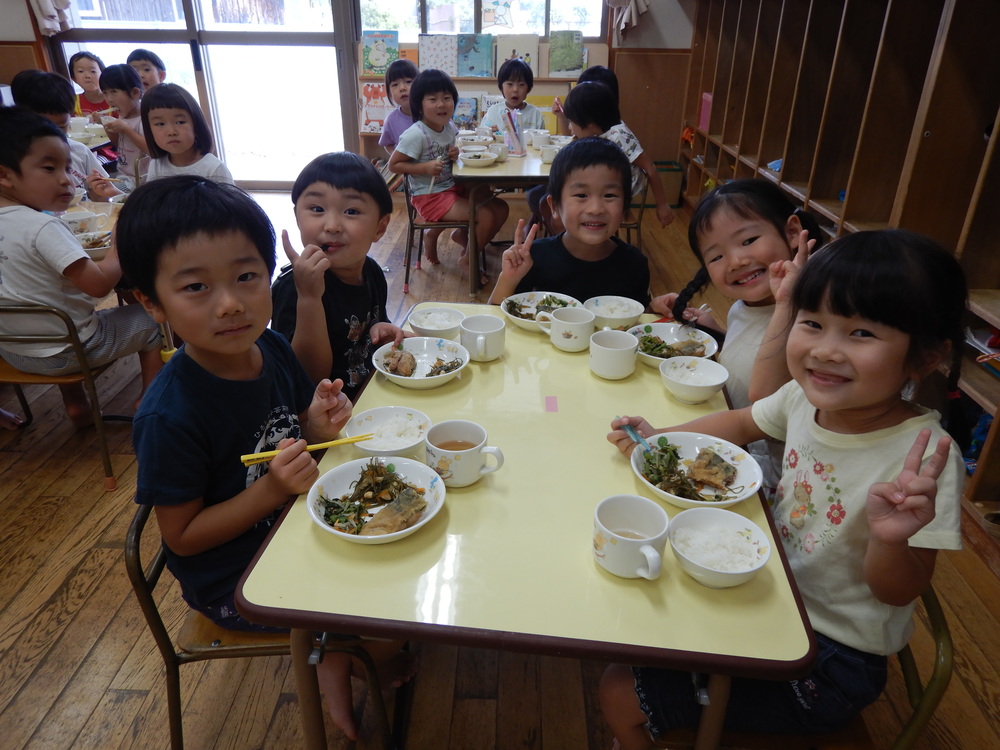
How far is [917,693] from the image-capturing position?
3.30ft

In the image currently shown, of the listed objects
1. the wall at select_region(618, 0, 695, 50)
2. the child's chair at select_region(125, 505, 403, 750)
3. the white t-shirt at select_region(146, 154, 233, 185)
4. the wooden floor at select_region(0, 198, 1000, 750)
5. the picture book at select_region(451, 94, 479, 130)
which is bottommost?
the wooden floor at select_region(0, 198, 1000, 750)

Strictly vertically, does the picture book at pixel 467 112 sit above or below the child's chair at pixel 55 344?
above

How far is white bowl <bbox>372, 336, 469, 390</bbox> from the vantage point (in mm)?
1416

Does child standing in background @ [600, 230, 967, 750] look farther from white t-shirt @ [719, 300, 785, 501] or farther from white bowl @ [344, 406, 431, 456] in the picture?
white bowl @ [344, 406, 431, 456]

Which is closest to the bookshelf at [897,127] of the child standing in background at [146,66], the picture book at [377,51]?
the picture book at [377,51]

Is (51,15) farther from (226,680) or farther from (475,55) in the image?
(226,680)

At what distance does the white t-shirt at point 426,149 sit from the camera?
4.08 m

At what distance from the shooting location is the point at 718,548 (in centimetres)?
96

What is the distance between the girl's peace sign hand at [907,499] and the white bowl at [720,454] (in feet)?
0.69

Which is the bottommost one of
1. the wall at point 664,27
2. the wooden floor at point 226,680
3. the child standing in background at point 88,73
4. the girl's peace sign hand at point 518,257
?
the wooden floor at point 226,680

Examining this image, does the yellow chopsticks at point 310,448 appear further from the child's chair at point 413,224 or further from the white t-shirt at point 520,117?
the white t-shirt at point 520,117

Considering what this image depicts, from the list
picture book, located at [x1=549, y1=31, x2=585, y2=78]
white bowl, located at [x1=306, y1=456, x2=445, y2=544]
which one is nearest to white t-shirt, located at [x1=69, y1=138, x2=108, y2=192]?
white bowl, located at [x1=306, y1=456, x2=445, y2=544]

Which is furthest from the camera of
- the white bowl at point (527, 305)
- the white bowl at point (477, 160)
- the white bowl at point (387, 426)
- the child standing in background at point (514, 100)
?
the child standing in background at point (514, 100)

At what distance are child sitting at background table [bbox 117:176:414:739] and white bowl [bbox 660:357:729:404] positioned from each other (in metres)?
0.71
